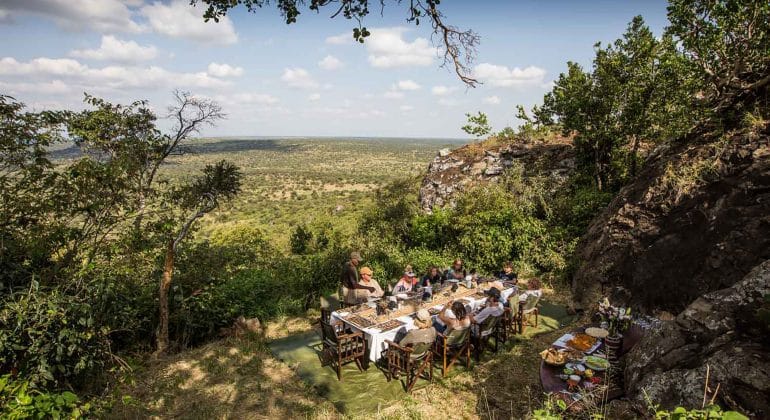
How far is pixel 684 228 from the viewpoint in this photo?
7.43m

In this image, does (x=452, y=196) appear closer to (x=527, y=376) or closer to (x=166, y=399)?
(x=527, y=376)

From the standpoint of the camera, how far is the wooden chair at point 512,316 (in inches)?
269

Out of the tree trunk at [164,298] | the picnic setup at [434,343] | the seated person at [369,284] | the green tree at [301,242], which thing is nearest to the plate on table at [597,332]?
the picnic setup at [434,343]

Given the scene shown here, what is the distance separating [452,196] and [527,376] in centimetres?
1021

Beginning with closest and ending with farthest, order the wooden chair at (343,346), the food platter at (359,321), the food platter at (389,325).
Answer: the wooden chair at (343,346) → the food platter at (389,325) → the food platter at (359,321)

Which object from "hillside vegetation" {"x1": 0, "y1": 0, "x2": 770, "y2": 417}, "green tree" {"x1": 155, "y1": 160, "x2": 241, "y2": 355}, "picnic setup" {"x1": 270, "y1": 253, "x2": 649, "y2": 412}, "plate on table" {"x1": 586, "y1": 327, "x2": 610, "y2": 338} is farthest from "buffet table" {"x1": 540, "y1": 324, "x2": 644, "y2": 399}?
"green tree" {"x1": 155, "y1": 160, "x2": 241, "y2": 355}

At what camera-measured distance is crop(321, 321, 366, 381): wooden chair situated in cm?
583

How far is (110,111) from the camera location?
27.6 ft

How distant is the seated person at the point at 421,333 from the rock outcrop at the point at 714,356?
2377 millimetres

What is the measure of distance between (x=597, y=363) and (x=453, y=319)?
210 cm

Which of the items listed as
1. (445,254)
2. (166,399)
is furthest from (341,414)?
(445,254)

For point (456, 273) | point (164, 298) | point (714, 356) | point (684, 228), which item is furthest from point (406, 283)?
point (714, 356)

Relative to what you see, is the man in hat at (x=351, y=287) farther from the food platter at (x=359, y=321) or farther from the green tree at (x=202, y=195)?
the green tree at (x=202, y=195)

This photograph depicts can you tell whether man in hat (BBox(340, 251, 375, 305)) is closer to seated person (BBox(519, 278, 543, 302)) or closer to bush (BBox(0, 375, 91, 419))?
seated person (BBox(519, 278, 543, 302))
